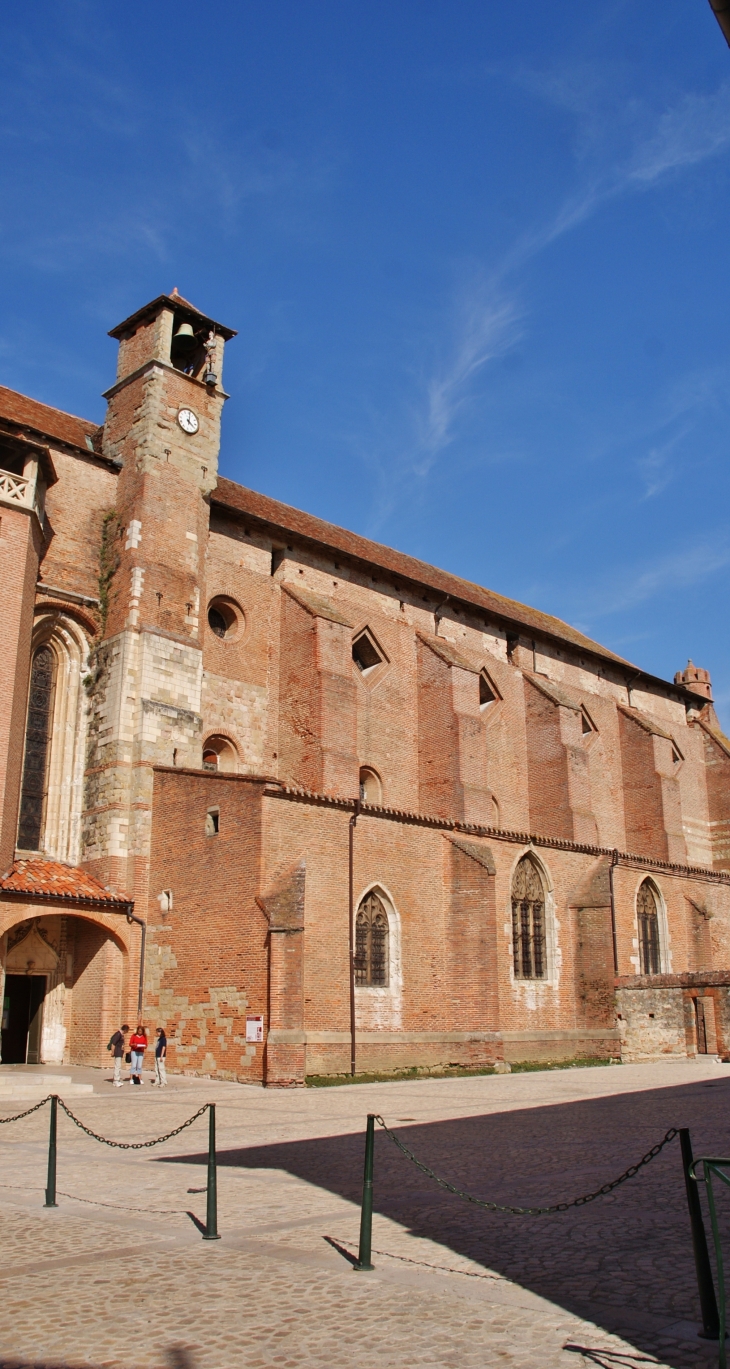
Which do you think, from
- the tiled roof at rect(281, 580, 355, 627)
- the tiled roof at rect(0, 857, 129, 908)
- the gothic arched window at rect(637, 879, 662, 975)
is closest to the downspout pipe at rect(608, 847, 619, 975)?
the gothic arched window at rect(637, 879, 662, 975)

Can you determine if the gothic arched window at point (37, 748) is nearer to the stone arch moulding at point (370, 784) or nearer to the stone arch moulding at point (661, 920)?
the stone arch moulding at point (370, 784)

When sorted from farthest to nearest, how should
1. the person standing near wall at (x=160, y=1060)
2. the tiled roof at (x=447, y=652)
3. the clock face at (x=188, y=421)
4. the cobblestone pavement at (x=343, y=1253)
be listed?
the tiled roof at (x=447, y=652), the clock face at (x=188, y=421), the person standing near wall at (x=160, y=1060), the cobblestone pavement at (x=343, y=1253)

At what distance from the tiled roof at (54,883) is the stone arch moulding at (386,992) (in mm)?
5111

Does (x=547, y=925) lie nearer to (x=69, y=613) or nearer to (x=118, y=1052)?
(x=118, y=1052)

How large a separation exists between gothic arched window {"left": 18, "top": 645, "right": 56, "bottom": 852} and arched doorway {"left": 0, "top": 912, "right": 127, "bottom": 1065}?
1984mm

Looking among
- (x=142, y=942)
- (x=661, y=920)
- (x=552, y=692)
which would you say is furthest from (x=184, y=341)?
(x=661, y=920)

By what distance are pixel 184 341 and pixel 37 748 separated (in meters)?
11.4

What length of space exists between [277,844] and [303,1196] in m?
11.6

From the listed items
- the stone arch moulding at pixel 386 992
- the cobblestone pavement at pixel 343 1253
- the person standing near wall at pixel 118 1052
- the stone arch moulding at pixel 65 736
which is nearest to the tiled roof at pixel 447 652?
the stone arch moulding at pixel 386 992

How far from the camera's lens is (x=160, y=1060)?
63.1 feet

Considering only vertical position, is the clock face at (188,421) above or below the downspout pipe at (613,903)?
above

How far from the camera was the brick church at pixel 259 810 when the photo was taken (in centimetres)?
2061

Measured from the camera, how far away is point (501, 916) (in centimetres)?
2538

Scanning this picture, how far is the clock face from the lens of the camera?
2627 cm
